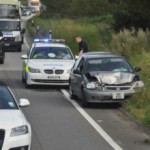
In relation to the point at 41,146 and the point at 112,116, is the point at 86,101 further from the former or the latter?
the point at 41,146

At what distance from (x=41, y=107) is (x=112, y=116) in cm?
245

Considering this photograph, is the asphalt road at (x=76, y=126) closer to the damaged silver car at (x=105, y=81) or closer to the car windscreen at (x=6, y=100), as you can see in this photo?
the damaged silver car at (x=105, y=81)

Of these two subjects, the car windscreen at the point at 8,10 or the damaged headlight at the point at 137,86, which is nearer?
the damaged headlight at the point at 137,86

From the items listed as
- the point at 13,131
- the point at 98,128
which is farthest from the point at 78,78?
the point at 13,131

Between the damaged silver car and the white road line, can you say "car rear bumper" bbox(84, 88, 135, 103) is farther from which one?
the white road line

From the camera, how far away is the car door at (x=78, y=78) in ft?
61.8

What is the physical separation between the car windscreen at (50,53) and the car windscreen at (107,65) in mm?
4899

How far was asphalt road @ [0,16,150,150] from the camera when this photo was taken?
1270 centimetres

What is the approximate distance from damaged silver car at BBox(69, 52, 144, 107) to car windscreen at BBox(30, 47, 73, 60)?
4.77m

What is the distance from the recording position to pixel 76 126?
49.4ft

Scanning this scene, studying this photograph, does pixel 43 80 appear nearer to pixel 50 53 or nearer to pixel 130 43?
pixel 50 53

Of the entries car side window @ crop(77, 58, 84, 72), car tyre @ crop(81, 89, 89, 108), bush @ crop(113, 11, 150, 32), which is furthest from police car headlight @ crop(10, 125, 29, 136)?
bush @ crop(113, 11, 150, 32)

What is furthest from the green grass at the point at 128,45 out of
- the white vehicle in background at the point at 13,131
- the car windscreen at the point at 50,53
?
the white vehicle in background at the point at 13,131

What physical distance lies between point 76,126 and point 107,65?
437 cm
